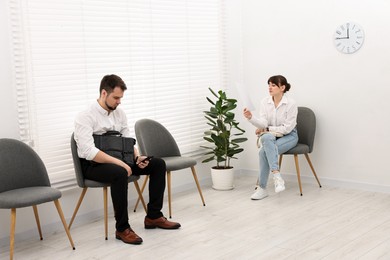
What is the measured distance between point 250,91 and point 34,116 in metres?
2.71

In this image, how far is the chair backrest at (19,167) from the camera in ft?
11.5

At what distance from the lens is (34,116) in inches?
151

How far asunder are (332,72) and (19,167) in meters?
3.15

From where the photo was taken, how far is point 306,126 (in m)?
5.02

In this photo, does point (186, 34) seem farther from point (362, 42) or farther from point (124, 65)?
point (362, 42)

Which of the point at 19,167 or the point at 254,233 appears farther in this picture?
the point at 254,233

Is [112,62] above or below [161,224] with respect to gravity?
above

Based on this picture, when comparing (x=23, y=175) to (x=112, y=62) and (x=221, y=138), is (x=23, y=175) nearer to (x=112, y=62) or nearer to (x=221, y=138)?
(x=112, y=62)

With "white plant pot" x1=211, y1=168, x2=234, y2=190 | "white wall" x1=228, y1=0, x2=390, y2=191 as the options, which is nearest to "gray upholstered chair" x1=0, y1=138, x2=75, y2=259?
"white plant pot" x1=211, y1=168, x2=234, y2=190

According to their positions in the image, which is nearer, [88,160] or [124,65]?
[88,160]

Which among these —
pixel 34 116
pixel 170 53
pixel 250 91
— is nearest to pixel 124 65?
pixel 170 53

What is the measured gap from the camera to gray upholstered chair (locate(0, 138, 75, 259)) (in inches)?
132

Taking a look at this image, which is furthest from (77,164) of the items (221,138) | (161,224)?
(221,138)

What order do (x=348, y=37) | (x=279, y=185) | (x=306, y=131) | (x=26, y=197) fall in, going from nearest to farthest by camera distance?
(x=26, y=197), (x=279, y=185), (x=348, y=37), (x=306, y=131)
